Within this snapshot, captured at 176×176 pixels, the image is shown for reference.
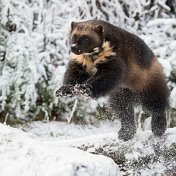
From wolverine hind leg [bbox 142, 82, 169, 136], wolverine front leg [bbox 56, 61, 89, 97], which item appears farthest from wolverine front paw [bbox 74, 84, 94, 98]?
wolverine hind leg [bbox 142, 82, 169, 136]

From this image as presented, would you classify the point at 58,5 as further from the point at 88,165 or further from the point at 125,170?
the point at 88,165

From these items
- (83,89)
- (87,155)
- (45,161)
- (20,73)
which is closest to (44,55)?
(20,73)

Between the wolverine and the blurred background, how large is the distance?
259 centimetres

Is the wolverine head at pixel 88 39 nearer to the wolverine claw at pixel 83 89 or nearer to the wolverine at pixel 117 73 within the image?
the wolverine at pixel 117 73

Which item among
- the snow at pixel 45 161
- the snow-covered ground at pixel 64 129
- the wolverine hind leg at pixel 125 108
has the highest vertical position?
the snow at pixel 45 161

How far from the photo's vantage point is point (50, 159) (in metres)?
2.98

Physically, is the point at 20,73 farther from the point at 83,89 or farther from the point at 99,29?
the point at 83,89

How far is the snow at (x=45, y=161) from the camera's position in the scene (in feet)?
9.49

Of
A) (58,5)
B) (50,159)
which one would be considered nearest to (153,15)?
(58,5)

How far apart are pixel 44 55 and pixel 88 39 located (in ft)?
12.8

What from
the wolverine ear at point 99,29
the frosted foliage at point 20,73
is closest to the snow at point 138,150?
the wolverine ear at point 99,29

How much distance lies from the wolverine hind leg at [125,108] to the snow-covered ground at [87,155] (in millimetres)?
78

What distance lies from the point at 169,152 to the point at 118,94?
65 cm

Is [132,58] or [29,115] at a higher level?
[132,58]
